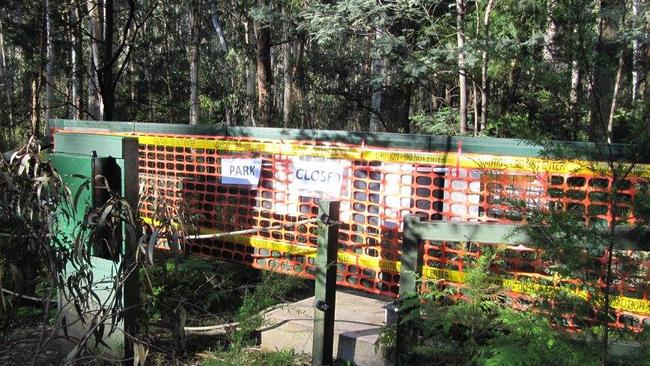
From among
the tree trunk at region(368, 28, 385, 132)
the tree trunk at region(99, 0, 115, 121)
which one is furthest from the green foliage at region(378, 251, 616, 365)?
the tree trunk at region(368, 28, 385, 132)

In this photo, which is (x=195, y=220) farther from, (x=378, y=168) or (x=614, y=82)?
(x=614, y=82)

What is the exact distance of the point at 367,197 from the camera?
4535mm

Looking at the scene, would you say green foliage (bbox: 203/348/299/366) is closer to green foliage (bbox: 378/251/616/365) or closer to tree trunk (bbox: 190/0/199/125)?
green foliage (bbox: 378/251/616/365)

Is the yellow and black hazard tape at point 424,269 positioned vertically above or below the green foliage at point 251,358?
above

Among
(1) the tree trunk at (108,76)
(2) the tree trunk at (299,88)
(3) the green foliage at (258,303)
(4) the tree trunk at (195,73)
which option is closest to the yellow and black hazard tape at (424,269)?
(3) the green foliage at (258,303)

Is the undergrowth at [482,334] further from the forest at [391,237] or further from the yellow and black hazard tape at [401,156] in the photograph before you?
the yellow and black hazard tape at [401,156]

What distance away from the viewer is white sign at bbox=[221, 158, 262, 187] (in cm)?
518

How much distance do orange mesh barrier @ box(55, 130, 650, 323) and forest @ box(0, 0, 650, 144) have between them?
0.43 m

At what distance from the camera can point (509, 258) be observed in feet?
11.6

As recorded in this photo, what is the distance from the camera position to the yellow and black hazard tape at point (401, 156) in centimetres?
330

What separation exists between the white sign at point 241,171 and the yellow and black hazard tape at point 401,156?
119mm

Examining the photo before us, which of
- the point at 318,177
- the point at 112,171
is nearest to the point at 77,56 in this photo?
the point at 318,177

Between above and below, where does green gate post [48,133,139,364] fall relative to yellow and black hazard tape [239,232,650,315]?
above

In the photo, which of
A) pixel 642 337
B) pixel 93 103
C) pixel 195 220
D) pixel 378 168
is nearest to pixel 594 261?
pixel 642 337
